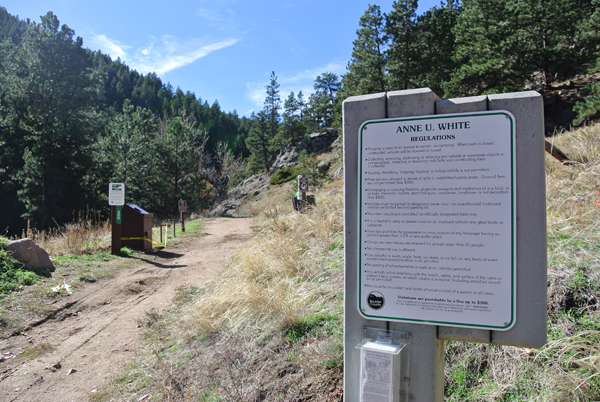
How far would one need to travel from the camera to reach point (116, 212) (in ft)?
37.4

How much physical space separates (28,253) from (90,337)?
3.83m

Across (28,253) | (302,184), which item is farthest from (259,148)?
(28,253)

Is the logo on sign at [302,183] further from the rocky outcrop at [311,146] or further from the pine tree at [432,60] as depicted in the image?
the rocky outcrop at [311,146]

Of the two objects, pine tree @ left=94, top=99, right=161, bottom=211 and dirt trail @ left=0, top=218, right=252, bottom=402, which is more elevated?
pine tree @ left=94, top=99, right=161, bottom=211

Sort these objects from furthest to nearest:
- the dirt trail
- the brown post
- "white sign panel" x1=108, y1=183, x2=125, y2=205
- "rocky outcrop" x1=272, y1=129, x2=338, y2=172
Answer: "rocky outcrop" x1=272, y1=129, x2=338, y2=172
"white sign panel" x1=108, y1=183, x2=125, y2=205
the brown post
the dirt trail

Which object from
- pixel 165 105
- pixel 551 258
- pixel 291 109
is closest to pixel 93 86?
pixel 551 258

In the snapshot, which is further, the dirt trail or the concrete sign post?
the dirt trail

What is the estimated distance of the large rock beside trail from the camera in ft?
25.5

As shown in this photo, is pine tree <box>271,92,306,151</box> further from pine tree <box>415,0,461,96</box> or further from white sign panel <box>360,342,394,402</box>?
white sign panel <box>360,342,394,402</box>

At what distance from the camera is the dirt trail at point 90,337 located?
153 inches

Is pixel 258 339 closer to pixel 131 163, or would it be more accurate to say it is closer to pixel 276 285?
pixel 276 285

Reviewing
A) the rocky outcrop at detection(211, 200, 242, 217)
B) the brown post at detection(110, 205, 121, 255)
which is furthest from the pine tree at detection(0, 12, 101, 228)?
the brown post at detection(110, 205, 121, 255)

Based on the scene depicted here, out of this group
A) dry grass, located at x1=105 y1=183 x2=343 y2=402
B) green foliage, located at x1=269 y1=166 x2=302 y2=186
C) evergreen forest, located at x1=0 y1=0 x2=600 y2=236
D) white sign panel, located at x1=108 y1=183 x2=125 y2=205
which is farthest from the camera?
green foliage, located at x1=269 y1=166 x2=302 y2=186

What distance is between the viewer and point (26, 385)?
390 cm
